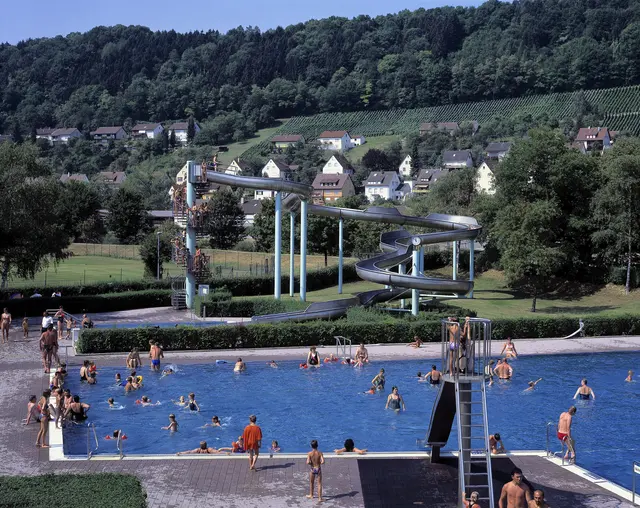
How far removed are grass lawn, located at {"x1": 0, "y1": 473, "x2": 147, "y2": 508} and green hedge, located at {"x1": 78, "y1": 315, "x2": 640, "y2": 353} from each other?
18117mm

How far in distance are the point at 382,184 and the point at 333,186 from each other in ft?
27.6

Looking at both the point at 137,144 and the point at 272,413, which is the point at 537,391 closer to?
the point at 272,413

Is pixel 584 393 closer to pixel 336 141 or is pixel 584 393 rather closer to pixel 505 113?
pixel 336 141

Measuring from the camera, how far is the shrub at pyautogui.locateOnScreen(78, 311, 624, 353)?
35062mm

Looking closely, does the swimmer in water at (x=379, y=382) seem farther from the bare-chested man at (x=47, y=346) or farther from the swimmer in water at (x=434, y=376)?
the bare-chested man at (x=47, y=346)

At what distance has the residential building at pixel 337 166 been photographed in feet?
511

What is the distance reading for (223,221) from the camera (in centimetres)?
8731

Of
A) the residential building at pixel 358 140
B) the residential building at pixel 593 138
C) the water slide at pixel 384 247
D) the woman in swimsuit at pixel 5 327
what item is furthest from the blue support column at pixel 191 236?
the residential building at pixel 358 140

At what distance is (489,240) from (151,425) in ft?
136

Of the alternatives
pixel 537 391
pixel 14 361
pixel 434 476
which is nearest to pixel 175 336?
pixel 14 361

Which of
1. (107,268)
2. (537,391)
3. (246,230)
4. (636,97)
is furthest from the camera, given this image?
(636,97)

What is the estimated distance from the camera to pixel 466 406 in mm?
17547

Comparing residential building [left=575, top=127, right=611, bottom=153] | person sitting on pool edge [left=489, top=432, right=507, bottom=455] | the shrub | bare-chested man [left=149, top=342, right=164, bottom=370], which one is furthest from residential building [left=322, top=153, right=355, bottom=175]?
person sitting on pool edge [left=489, top=432, right=507, bottom=455]

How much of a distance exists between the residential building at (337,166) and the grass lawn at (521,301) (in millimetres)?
97271
